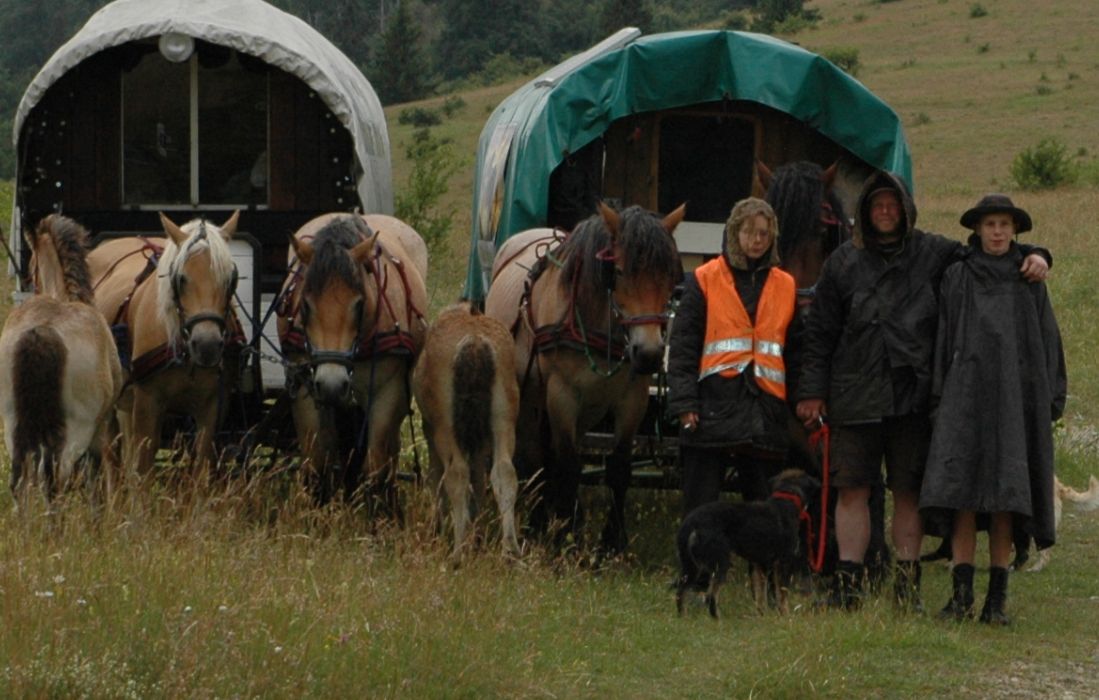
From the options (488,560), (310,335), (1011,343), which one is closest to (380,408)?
(310,335)

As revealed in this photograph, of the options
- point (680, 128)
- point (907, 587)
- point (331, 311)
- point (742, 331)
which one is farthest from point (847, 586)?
point (680, 128)

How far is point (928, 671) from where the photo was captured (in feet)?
22.4

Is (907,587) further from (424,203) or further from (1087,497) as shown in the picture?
(424,203)

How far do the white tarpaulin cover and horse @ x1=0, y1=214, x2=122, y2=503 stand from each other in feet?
7.89

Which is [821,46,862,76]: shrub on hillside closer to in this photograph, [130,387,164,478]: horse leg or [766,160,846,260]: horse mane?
[766,160,846,260]: horse mane

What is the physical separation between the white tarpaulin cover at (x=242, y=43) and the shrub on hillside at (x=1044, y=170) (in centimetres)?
2885

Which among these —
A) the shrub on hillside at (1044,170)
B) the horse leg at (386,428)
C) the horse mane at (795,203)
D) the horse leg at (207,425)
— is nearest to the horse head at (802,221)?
the horse mane at (795,203)

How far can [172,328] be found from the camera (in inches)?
343

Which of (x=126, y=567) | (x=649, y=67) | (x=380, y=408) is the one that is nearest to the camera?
(x=126, y=567)

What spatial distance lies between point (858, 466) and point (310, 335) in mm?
2737

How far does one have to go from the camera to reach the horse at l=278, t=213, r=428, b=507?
28.0 ft

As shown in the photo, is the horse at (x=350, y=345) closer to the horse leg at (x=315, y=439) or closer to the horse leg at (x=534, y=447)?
the horse leg at (x=315, y=439)

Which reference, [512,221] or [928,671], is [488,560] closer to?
[928,671]

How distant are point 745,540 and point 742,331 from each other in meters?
1.01
